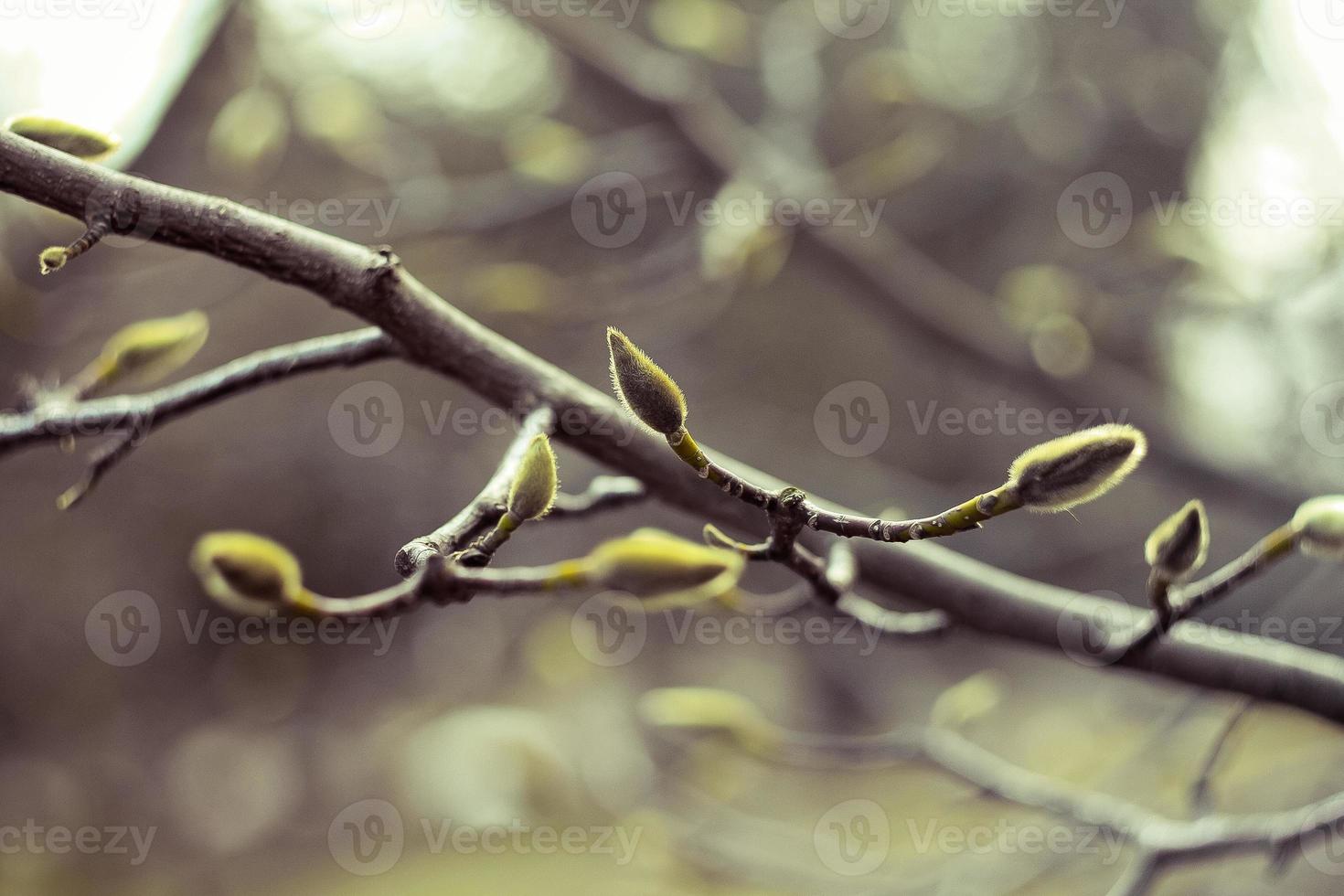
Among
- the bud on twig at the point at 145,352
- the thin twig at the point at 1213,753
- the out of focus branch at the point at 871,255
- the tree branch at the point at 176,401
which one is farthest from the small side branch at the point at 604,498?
the out of focus branch at the point at 871,255

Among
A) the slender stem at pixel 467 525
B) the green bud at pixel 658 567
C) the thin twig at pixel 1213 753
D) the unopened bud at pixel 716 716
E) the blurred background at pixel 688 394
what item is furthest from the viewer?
the blurred background at pixel 688 394

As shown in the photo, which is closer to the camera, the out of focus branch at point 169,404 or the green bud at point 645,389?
the green bud at point 645,389

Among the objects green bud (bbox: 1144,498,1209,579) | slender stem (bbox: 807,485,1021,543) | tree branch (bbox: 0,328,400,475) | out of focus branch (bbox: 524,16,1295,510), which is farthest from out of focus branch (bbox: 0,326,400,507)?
out of focus branch (bbox: 524,16,1295,510)

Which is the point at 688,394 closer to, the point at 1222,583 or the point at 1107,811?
the point at 1107,811

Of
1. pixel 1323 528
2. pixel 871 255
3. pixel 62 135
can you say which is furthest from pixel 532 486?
pixel 871 255

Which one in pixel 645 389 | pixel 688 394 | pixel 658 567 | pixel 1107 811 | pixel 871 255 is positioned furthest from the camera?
pixel 688 394

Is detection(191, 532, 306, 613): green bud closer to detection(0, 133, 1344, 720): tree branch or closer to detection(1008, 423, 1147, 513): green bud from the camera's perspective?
detection(0, 133, 1344, 720): tree branch

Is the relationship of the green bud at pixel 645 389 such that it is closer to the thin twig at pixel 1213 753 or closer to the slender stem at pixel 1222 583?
the slender stem at pixel 1222 583

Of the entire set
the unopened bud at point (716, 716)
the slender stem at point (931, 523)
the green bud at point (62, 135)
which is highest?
the green bud at point (62, 135)
